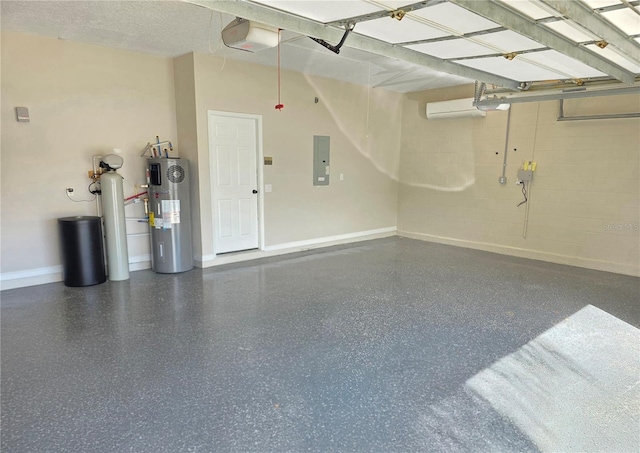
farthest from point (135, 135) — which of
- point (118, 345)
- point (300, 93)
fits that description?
point (118, 345)

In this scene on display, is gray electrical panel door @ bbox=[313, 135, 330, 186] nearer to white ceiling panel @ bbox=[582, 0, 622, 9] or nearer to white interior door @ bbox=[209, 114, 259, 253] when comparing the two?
white interior door @ bbox=[209, 114, 259, 253]

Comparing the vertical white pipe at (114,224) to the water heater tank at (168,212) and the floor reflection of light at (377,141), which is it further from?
the floor reflection of light at (377,141)

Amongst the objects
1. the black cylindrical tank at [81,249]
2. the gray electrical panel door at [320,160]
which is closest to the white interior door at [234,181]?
the gray electrical panel door at [320,160]

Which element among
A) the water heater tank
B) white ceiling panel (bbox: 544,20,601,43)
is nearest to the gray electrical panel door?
the water heater tank

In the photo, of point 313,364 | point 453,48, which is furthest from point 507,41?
point 313,364

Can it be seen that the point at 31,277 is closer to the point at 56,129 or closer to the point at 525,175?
the point at 56,129

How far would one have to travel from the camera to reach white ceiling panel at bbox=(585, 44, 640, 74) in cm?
288

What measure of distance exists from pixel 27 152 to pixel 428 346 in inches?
187

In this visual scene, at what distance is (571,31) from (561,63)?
0.89 meters

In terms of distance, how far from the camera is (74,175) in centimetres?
464

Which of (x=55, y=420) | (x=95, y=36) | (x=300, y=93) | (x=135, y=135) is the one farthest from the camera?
(x=300, y=93)

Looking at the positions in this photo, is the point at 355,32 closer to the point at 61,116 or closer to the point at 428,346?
the point at 428,346

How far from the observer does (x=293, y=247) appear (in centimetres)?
644

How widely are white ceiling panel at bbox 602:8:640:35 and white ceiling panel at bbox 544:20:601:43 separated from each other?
0.12m
